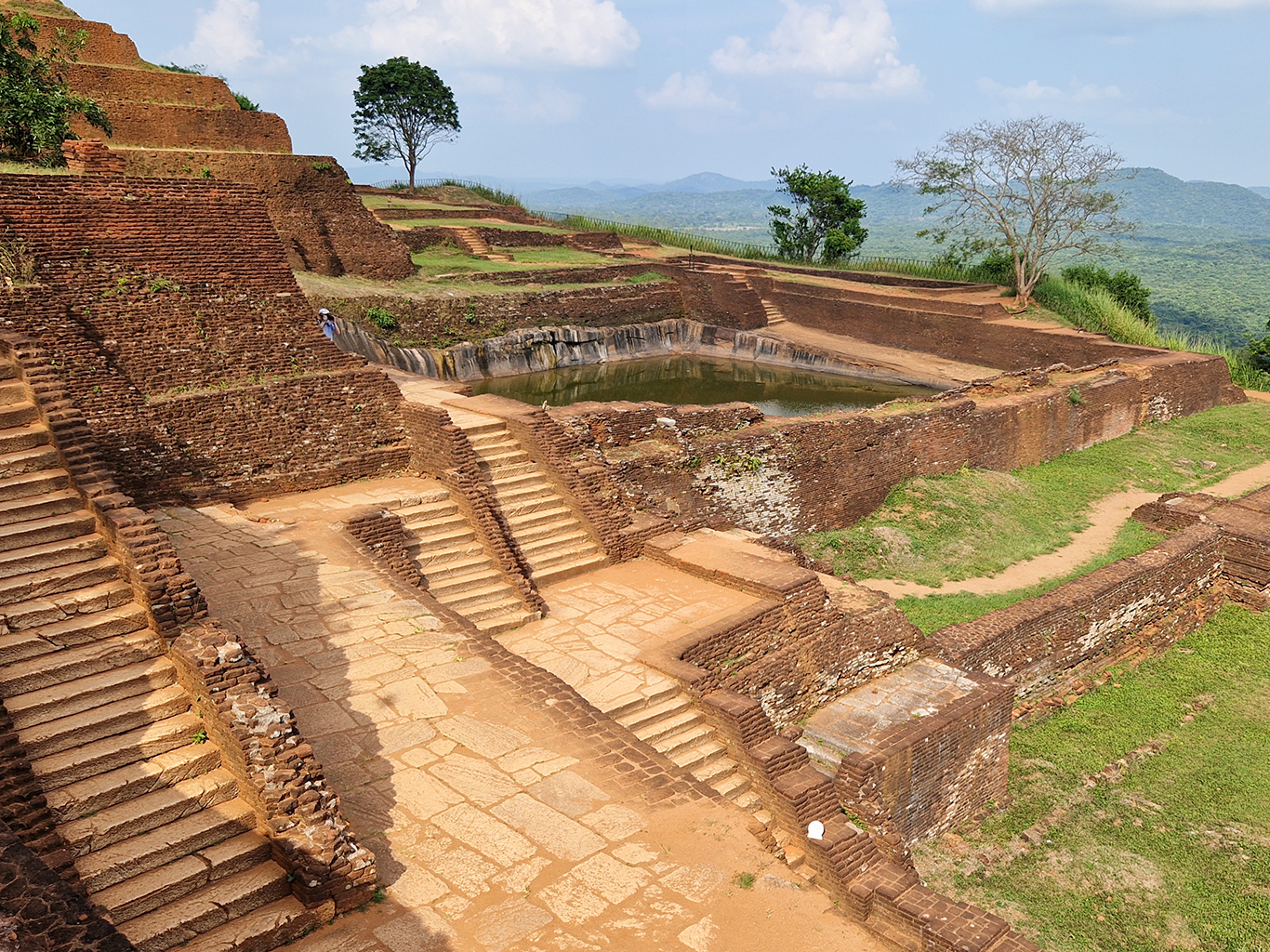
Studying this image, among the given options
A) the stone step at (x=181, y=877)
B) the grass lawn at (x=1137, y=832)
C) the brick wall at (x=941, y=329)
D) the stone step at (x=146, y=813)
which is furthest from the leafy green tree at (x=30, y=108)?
the brick wall at (x=941, y=329)

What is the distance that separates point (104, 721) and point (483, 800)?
1951mm

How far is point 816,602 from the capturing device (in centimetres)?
812

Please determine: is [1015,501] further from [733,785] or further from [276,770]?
[276,770]

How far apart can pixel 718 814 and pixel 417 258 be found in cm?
2178

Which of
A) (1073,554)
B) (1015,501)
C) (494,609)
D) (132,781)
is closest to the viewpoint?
(132,781)

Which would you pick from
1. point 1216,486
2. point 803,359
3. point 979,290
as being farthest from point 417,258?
point 1216,486

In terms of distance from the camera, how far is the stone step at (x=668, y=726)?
252 inches

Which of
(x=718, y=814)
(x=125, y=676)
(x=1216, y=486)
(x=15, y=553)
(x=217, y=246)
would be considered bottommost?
(x=1216, y=486)

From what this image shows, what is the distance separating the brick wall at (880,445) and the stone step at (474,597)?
84.4 inches

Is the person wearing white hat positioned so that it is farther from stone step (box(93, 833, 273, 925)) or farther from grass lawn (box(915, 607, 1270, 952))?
grass lawn (box(915, 607, 1270, 952))

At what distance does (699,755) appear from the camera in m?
6.47

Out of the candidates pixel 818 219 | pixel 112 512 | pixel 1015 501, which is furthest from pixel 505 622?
pixel 818 219

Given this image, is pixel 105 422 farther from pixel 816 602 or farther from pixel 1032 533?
pixel 1032 533

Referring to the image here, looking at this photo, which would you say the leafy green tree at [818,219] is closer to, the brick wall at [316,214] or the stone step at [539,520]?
the brick wall at [316,214]
